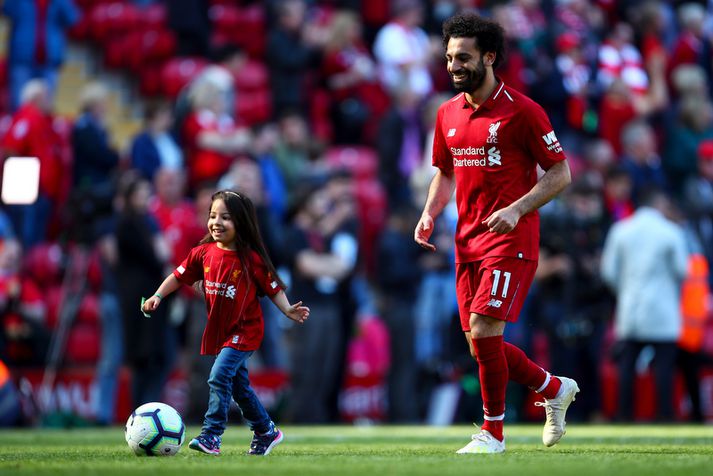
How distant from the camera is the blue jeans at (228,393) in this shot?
8750mm

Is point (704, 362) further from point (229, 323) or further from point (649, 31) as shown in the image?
point (229, 323)

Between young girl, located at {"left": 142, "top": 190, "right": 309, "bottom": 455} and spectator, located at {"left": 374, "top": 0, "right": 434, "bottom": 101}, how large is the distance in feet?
37.4

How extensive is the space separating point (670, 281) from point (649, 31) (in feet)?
29.3

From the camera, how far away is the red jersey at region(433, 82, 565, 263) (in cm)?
874

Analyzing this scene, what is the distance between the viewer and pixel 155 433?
8781mm

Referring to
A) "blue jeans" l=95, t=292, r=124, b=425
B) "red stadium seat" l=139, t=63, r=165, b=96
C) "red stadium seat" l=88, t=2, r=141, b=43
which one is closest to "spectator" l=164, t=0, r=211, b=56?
"red stadium seat" l=139, t=63, r=165, b=96

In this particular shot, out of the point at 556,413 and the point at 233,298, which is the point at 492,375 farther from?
the point at 233,298

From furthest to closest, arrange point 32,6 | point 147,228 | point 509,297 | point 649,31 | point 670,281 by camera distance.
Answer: point 649,31, point 32,6, point 670,281, point 147,228, point 509,297

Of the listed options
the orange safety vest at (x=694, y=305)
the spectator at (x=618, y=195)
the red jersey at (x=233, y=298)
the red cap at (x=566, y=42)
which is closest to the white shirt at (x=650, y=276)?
the orange safety vest at (x=694, y=305)

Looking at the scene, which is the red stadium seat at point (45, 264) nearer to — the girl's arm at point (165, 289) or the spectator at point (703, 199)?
the girl's arm at point (165, 289)

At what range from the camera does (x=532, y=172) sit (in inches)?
352

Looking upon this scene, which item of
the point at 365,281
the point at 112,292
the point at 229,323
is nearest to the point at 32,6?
the point at 112,292

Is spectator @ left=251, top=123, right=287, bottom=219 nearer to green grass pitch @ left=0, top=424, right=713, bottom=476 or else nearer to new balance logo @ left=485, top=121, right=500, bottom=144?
green grass pitch @ left=0, top=424, right=713, bottom=476

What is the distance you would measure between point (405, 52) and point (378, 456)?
12458 millimetres
